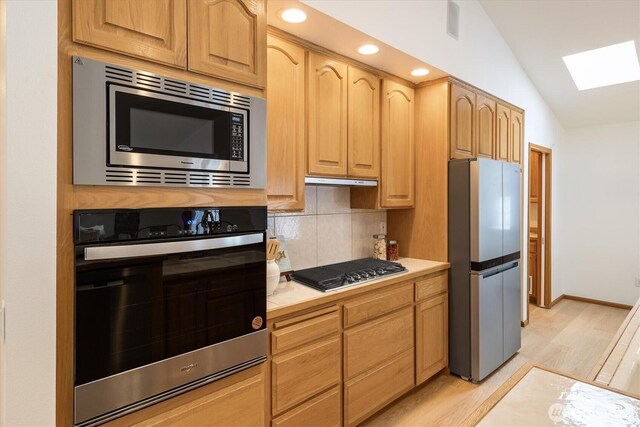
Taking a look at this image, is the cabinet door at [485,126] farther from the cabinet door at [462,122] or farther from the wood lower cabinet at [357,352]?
the wood lower cabinet at [357,352]

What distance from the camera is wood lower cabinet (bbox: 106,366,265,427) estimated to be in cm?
128

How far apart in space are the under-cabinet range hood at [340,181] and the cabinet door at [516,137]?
1946 millimetres

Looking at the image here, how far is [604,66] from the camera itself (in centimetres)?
378

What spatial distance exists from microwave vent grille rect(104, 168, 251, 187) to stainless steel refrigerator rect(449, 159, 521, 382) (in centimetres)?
185

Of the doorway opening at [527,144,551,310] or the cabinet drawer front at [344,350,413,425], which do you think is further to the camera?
the doorway opening at [527,144,551,310]

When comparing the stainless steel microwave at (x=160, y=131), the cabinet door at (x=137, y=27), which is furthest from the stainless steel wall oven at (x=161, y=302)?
the cabinet door at (x=137, y=27)

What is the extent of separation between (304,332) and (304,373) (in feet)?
0.69

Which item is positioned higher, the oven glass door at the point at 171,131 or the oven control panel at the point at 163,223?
the oven glass door at the point at 171,131

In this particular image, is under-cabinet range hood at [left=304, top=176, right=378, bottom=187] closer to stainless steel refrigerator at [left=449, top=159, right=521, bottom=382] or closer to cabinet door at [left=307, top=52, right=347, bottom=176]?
cabinet door at [left=307, top=52, right=347, bottom=176]

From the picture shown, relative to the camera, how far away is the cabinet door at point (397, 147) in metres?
2.67

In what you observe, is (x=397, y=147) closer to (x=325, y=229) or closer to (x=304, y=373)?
(x=325, y=229)

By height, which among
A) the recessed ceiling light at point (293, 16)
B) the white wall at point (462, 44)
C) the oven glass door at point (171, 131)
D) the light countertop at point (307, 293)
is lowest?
the light countertop at point (307, 293)

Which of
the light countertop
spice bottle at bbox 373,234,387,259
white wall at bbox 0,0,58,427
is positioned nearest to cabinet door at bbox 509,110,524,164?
spice bottle at bbox 373,234,387,259

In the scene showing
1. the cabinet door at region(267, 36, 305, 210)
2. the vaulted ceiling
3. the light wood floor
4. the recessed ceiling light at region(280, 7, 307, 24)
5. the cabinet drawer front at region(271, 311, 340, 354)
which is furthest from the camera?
the vaulted ceiling
